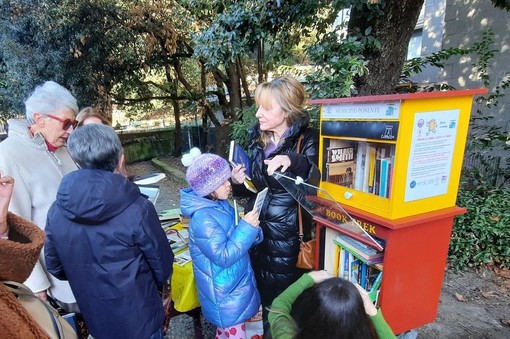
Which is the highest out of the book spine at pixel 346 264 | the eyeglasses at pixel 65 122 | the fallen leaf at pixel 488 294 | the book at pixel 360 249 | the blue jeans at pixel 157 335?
the eyeglasses at pixel 65 122

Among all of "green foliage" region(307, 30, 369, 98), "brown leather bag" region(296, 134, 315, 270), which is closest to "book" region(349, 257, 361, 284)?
"brown leather bag" region(296, 134, 315, 270)

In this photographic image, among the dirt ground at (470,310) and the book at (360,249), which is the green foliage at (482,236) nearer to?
the dirt ground at (470,310)

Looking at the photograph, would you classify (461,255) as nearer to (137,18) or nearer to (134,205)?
(134,205)

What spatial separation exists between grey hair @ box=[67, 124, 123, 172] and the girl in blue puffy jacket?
407 millimetres

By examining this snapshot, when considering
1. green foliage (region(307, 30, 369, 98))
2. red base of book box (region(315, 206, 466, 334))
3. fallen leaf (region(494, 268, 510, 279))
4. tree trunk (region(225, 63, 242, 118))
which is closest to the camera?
red base of book box (region(315, 206, 466, 334))

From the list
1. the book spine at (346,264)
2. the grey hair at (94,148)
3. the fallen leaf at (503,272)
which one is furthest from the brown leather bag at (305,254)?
the fallen leaf at (503,272)

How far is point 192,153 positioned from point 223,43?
2350 millimetres

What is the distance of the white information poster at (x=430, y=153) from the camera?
1.58m

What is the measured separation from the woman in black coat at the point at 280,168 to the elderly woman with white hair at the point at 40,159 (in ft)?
3.80

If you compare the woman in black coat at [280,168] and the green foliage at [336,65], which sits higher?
the green foliage at [336,65]

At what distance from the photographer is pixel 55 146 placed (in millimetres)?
2066

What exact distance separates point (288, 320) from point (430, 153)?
1126 mm

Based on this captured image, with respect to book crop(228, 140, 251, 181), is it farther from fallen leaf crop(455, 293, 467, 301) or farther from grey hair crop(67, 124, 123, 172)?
fallen leaf crop(455, 293, 467, 301)

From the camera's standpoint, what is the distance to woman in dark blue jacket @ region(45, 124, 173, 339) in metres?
1.45
